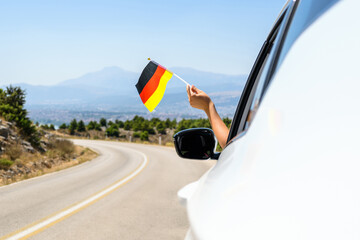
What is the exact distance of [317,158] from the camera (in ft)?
2.44

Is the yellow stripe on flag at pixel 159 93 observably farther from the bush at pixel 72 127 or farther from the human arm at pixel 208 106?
the bush at pixel 72 127

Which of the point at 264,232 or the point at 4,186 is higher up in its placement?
the point at 264,232

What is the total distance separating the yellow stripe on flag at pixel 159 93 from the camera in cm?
383

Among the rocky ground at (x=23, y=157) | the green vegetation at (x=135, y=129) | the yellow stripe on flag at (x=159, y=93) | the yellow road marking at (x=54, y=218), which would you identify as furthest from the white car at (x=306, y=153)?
the green vegetation at (x=135, y=129)

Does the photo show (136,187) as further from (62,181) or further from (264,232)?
(264,232)

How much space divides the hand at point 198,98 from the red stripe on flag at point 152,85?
4.04ft

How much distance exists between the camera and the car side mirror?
2488 millimetres

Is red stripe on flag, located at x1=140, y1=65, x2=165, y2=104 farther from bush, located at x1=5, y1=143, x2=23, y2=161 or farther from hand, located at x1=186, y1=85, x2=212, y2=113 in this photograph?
bush, located at x1=5, y1=143, x2=23, y2=161

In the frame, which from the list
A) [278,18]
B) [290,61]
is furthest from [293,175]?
[278,18]

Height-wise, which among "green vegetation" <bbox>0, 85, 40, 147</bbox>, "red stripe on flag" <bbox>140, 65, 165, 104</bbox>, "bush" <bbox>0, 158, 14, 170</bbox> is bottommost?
"bush" <bbox>0, 158, 14, 170</bbox>

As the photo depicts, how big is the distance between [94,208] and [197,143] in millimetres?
6487

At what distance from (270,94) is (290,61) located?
3.5 inches

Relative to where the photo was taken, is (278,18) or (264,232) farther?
(278,18)

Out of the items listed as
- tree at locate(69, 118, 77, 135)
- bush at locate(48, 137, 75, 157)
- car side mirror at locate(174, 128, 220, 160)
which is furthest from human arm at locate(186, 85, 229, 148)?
tree at locate(69, 118, 77, 135)
